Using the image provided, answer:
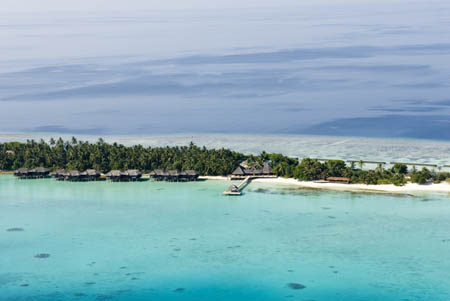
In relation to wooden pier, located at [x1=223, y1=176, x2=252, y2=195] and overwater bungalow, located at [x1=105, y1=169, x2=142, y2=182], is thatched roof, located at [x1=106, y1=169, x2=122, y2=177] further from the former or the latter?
wooden pier, located at [x1=223, y1=176, x2=252, y2=195]

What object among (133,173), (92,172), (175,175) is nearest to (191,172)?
(175,175)

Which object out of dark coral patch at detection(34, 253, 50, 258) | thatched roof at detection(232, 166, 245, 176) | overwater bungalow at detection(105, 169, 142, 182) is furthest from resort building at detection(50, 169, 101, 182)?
dark coral patch at detection(34, 253, 50, 258)

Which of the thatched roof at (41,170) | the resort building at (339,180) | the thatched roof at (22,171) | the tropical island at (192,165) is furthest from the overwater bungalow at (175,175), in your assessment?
the thatched roof at (22,171)

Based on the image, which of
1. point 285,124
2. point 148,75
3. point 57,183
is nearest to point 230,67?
point 148,75

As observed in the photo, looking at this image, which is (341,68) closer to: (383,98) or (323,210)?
(383,98)

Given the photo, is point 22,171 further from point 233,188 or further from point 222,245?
point 222,245

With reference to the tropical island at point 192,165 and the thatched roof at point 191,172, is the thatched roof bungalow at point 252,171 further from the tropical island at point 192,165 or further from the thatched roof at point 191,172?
the thatched roof at point 191,172
